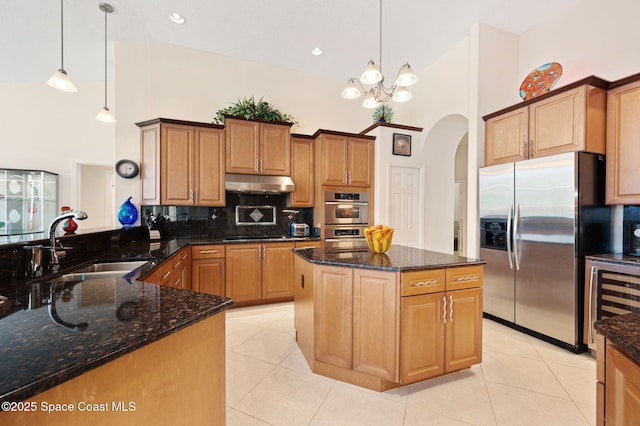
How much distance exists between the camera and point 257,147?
3748 millimetres

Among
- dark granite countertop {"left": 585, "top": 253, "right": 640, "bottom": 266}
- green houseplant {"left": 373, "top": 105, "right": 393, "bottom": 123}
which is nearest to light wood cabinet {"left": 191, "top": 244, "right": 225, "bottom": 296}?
green houseplant {"left": 373, "top": 105, "right": 393, "bottom": 123}

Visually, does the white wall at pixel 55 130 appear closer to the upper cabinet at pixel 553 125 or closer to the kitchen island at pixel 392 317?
the kitchen island at pixel 392 317

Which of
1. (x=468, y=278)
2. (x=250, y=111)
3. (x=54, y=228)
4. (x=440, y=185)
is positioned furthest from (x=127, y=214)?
(x=440, y=185)

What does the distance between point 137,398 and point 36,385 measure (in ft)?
1.01

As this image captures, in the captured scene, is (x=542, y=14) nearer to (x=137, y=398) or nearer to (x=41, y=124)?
(x=137, y=398)

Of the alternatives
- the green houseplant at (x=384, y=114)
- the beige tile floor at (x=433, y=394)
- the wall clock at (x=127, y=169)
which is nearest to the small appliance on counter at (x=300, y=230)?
the beige tile floor at (x=433, y=394)

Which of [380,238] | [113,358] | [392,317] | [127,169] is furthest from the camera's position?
[127,169]

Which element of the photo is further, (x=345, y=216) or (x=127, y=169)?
(x=345, y=216)

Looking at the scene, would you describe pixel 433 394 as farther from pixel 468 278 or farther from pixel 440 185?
pixel 440 185

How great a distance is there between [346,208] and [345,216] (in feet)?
0.40

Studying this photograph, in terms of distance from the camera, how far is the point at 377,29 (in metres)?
3.41

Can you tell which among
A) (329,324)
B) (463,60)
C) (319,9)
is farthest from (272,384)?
(463,60)

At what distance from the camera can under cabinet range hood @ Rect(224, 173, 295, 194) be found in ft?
12.0

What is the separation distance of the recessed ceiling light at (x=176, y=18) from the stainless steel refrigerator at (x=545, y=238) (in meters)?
4.03
